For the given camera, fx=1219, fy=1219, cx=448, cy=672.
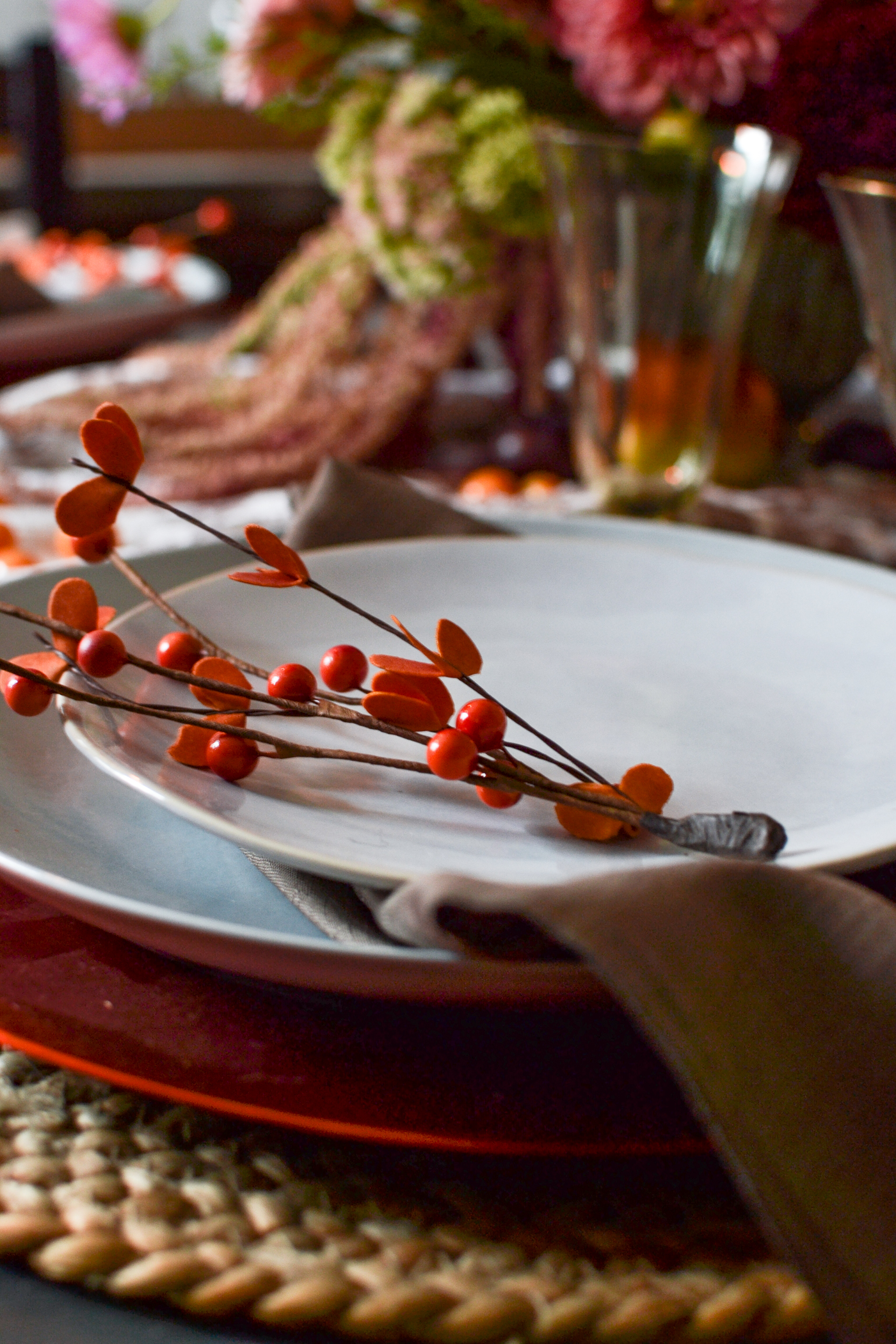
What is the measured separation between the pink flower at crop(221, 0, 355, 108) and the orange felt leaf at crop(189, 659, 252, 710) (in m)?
0.68

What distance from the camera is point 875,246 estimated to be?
21.4 inches

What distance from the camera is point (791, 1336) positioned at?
8.3 inches

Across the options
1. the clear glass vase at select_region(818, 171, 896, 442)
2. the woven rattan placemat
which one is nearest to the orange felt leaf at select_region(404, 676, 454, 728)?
the woven rattan placemat

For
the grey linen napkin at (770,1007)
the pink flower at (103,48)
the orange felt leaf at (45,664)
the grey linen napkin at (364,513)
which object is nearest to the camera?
the grey linen napkin at (770,1007)

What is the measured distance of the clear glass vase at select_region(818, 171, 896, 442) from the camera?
1.70 feet

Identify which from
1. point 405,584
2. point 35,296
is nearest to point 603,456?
point 405,584

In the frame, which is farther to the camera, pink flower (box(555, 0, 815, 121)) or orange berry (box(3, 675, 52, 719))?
pink flower (box(555, 0, 815, 121))

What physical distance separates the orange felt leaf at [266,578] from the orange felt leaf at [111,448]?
36mm

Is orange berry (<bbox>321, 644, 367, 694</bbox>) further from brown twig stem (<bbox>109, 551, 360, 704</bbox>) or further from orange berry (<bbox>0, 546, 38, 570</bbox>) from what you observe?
orange berry (<bbox>0, 546, 38, 570</bbox>)

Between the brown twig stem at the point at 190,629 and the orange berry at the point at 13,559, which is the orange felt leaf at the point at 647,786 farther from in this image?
the orange berry at the point at 13,559

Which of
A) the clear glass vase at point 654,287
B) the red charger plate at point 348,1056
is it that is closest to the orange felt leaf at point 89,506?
the red charger plate at point 348,1056

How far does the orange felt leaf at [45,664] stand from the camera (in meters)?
0.30

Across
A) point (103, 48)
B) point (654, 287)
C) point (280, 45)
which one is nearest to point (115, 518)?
point (654, 287)

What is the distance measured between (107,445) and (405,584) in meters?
0.16
